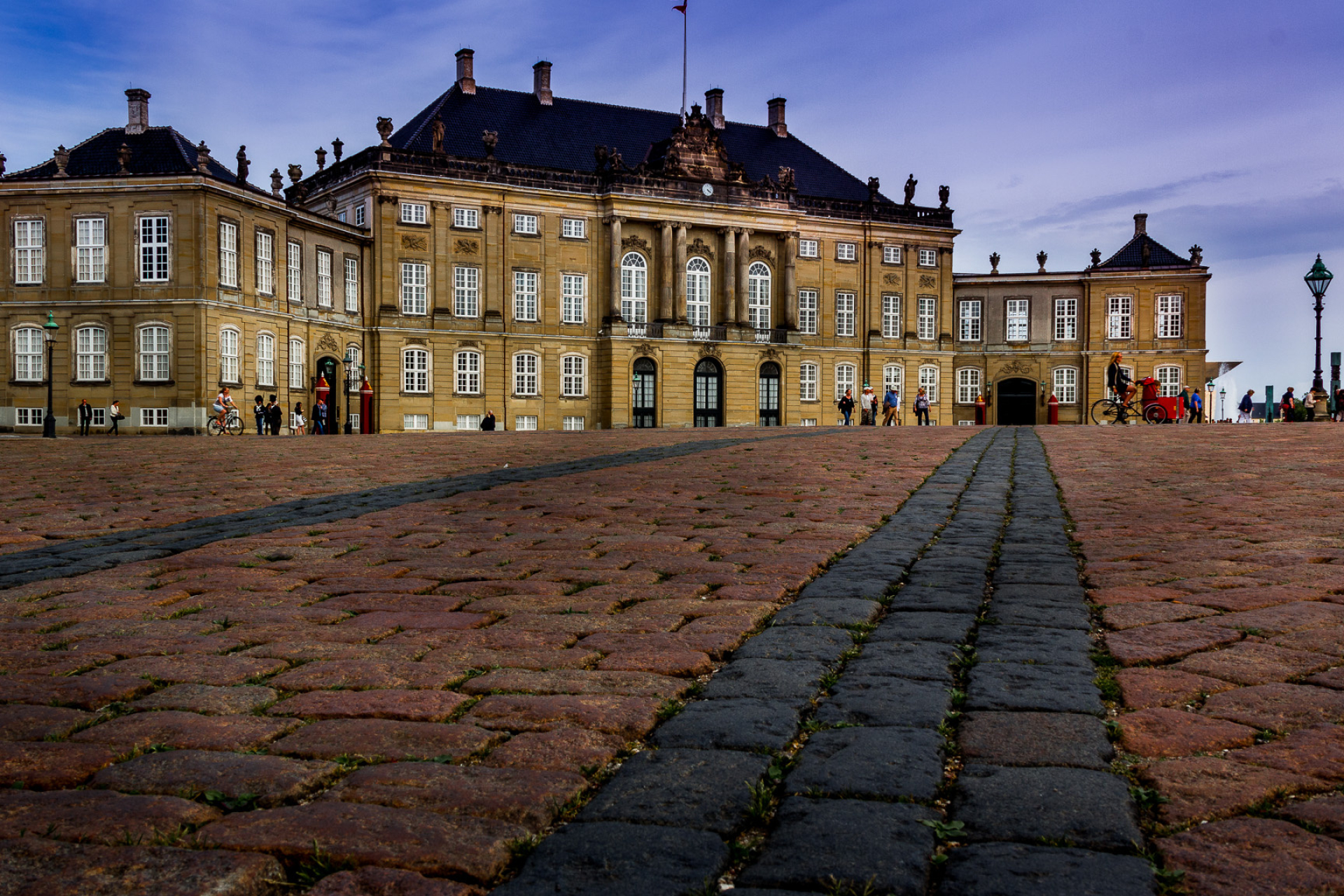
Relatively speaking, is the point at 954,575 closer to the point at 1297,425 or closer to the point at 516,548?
the point at 516,548

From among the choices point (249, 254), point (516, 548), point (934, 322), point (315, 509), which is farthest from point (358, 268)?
point (516, 548)

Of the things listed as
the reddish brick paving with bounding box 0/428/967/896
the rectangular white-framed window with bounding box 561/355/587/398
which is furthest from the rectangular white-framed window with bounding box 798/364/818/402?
the reddish brick paving with bounding box 0/428/967/896

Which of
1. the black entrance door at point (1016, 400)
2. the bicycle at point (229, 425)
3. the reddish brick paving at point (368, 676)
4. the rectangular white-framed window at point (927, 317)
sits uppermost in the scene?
the rectangular white-framed window at point (927, 317)

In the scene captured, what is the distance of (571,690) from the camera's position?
3.70 meters

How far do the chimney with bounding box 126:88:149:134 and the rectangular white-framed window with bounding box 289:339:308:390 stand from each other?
8.90 m

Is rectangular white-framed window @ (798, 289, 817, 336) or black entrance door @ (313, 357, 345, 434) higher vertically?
rectangular white-framed window @ (798, 289, 817, 336)

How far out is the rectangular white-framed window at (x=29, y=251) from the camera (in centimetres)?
3725

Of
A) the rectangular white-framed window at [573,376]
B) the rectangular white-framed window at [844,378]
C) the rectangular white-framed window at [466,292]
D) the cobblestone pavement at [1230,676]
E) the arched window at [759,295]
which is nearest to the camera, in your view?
the cobblestone pavement at [1230,676]

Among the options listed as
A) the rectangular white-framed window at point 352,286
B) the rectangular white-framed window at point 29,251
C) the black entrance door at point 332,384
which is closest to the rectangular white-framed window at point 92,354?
the rectangular white-framed window at point 29,251

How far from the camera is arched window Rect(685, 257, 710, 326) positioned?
53.8 meters

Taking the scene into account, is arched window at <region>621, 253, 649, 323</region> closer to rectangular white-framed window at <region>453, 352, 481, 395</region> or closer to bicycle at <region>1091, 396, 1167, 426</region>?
rectangular white-framed window at <region>453, 352, 481, 395</region>

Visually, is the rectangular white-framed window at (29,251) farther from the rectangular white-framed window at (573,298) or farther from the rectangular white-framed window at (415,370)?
the rectangular white-framed window at (573,298)

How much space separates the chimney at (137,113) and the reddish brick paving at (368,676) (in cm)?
3458

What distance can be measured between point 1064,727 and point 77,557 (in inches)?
243
